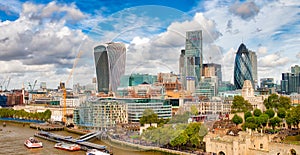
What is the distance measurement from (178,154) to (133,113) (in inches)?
390

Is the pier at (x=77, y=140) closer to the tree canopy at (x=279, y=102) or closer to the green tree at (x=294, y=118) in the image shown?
the green tree at (x=294, y=118)

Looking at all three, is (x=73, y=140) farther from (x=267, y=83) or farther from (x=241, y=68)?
(x=267, y=83)

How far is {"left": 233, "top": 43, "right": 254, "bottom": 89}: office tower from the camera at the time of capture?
51469 millimetres

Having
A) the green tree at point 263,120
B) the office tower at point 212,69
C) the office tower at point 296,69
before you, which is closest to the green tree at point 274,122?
the green tree at point 263,120

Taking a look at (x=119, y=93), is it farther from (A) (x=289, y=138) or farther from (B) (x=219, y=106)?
(A) (x=289, y=138)

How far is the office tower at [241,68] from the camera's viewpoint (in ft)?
169

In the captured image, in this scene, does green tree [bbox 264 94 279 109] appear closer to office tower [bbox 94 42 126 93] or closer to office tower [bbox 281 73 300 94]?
office tower [bbox 94 42 126 93]

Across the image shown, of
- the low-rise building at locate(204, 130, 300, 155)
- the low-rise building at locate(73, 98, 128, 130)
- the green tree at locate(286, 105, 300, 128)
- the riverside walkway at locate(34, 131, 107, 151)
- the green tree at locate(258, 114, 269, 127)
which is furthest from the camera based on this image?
the low-rise building at locate(73, 98, 128, 130)

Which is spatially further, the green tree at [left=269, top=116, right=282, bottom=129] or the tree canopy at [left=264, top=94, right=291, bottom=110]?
the tree canopy at [left=264, top=94, right=291, bottom=110]

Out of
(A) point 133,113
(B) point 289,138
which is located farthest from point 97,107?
(B) point 289,138

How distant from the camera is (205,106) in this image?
3022cm

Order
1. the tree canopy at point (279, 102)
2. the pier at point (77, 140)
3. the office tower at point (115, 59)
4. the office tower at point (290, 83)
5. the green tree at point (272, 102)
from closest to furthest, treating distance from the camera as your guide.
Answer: the pier at point (77, 140)
the office tower at point (115, 59)
the tree canopy at point (279, 102)
the green tree at point (272, 102)
the office tower at point (290, 83)

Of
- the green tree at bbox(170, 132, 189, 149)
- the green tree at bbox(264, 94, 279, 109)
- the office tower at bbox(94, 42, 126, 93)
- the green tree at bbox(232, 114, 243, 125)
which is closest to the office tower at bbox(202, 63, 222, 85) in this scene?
the green tree at bbox(232, 114, 243, 125)

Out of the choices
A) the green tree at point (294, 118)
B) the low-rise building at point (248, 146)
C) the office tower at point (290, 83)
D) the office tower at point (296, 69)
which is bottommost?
the low-rise building at point (248, 146)
